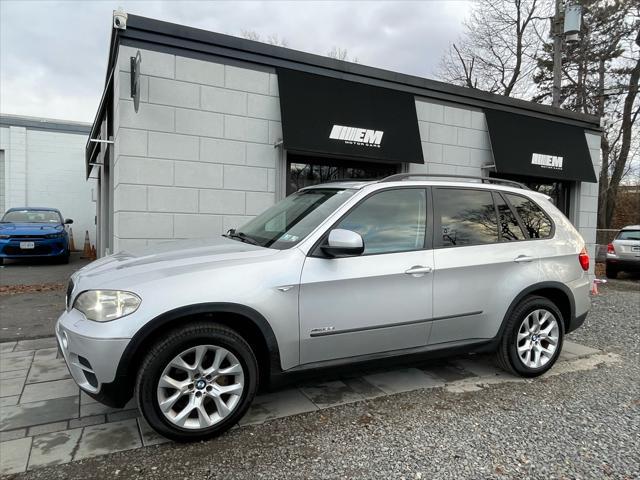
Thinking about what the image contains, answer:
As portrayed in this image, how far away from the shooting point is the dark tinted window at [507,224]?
4113 millimetres

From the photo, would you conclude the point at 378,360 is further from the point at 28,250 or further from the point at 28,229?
the point at 28,229

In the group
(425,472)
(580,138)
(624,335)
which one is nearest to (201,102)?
(425,472)

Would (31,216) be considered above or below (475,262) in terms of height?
above

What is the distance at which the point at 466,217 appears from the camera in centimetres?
397

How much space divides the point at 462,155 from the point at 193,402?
7.25 meters

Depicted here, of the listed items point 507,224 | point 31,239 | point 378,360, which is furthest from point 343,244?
point 31,239

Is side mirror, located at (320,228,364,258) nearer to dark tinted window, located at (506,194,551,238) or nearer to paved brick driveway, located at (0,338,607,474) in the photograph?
paved brick driveway, located at (0,338,607,474)

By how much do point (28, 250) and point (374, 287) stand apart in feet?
38.2

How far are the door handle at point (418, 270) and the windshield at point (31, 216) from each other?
12.7m

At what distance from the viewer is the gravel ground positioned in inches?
105

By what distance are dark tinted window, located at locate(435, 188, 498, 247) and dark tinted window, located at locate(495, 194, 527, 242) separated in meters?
0.08

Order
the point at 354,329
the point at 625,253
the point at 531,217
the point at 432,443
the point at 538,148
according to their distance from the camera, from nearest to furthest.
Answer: the point at 432,443
the point at 354,329
the point at 531,217
the point at 538,148
the point at 625,253

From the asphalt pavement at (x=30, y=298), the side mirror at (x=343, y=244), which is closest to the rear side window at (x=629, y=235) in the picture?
the side mirror at (x=343, y=244)

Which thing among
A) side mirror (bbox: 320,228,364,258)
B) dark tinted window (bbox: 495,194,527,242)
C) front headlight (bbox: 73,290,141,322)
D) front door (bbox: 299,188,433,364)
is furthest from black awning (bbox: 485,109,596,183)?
front headlight (bbox: 73,290,141,322)
